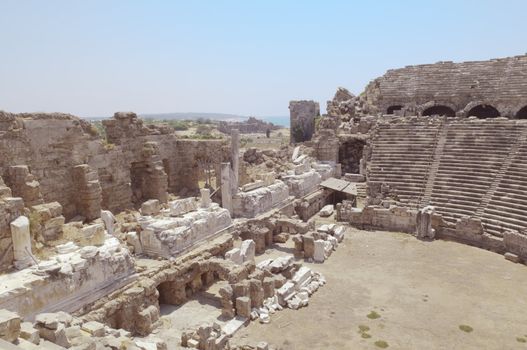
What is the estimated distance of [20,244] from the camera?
1034cm

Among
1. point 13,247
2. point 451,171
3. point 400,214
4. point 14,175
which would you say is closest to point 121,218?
point 14,175

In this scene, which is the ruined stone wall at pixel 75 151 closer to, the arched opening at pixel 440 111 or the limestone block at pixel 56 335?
the limestone block at pixel 56 335

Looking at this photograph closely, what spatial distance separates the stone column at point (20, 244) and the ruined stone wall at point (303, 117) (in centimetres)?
3021

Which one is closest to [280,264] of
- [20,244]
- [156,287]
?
[156,287]

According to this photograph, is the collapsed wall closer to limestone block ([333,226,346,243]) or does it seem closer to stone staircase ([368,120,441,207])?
limestone block ([333,226,346,243])

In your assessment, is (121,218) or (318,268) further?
(121,218)

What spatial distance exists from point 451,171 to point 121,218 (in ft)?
49.4

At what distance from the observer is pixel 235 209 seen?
59.0 feet

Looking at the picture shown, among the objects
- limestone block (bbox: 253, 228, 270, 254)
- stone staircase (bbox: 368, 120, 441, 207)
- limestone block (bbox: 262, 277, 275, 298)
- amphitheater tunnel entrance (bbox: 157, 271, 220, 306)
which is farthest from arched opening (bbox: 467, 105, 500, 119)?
amphitheater tunnel entrance (bbox: 157, 271, 220, 306)

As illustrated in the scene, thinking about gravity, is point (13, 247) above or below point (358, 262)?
above

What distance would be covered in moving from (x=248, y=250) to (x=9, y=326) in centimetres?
875

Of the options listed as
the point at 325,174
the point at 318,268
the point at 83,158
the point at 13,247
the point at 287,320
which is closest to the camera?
the point at 13,247

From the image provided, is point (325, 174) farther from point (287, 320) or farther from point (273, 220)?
point (287, 320)

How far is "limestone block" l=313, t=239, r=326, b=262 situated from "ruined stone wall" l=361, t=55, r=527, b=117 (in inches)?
646
